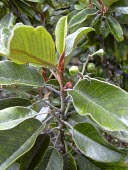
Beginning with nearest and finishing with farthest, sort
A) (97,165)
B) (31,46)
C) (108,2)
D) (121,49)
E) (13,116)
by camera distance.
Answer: (31,46)
(13,116)
(97,165)
(108,2)
(121,49)

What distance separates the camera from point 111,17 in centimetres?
122

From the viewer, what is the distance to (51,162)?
797mm

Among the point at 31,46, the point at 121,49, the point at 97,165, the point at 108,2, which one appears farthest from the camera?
the point at 121,49

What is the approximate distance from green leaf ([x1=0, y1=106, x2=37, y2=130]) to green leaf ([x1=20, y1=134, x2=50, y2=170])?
90mm

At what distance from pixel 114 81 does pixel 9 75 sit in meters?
0.91

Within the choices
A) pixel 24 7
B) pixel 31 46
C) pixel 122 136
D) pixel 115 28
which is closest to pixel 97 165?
pixel 122 136

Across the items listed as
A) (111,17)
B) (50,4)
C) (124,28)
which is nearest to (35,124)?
(111,17)

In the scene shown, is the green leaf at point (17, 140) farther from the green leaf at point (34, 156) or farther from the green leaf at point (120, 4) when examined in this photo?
the green leaf at point (120, 4)

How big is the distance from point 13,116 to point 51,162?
0.17 meters

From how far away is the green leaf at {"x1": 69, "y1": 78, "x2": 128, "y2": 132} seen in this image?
2.02 ft

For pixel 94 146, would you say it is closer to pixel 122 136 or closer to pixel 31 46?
pixel 122 136

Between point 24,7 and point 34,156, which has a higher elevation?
point 24,7

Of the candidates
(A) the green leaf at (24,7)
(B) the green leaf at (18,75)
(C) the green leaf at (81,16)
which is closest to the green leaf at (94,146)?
(B) the green leaf at (18,75)

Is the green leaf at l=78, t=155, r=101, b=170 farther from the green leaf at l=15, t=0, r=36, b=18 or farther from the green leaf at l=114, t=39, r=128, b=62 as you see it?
the green leaf at l=15, t=0, r=36, b=18
